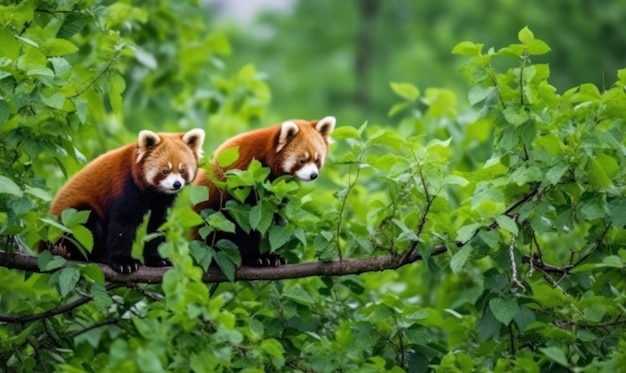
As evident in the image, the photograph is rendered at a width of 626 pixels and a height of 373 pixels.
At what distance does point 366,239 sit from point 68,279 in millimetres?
1703

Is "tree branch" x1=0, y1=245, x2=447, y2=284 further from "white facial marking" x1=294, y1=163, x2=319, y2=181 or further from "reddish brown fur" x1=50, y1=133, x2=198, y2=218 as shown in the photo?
"white facial marking" x1=294, y1=163, x2=319, y2=181

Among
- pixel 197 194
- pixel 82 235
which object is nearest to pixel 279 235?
pixel 197 194

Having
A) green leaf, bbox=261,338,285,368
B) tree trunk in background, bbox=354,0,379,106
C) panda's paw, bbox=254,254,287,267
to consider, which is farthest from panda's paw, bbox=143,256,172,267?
tree trunk in background, bbox=354,0,379,106

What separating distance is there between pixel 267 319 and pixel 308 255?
75 cm

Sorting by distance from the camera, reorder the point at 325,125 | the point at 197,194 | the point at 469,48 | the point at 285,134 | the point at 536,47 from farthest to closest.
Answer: the point at 325,125
the point at 285,134
the point at 469,48
the point at 536,47
the point at 197,194

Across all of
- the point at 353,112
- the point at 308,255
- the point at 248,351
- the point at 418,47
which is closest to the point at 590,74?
the point at 418,47

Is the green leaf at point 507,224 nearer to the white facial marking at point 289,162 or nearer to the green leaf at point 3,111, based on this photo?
the white facial marking at point 289,162

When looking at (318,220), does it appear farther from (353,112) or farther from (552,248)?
(353,112)

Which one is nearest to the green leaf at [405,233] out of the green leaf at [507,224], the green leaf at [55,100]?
the green leaf at [507,224]

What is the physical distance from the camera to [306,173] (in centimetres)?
639

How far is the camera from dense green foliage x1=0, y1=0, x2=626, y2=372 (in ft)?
17.5

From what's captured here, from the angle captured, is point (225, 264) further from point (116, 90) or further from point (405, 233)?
point (116, 90)

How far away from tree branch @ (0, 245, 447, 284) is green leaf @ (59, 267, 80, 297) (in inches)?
13.4

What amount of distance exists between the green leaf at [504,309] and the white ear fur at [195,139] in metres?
1.81
